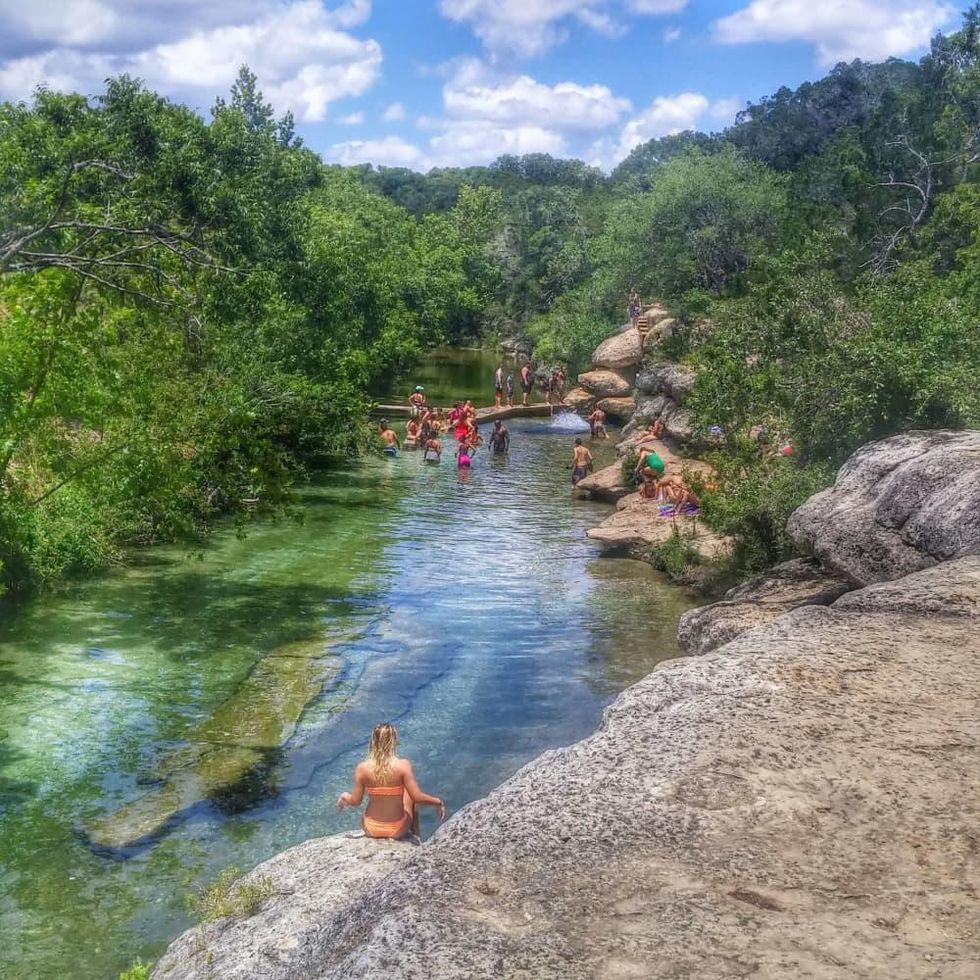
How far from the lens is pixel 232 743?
13.6 meters

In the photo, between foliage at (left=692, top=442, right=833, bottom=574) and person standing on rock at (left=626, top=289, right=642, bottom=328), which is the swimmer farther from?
person standing on rock at (left=626, top=289, right=642, bottom=328)

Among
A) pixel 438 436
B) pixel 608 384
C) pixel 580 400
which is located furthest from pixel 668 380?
pixel 580 400

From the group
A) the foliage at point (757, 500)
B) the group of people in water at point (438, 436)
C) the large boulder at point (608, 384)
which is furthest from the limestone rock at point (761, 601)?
the large boulder at point (608, 384)

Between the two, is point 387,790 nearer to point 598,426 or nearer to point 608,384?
point 598,426

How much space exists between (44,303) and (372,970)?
13.2 meters

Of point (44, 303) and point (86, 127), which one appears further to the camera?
point (86, 127)

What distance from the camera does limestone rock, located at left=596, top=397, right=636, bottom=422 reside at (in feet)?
146

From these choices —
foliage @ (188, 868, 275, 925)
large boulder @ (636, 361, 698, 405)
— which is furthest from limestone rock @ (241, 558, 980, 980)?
large boulder @ (636, 361, 698, 405)

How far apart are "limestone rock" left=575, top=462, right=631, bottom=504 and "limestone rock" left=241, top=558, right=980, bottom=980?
2178 cm

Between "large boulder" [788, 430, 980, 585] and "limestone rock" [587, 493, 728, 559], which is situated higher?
"large boulder" [788, 430, 980, 585]

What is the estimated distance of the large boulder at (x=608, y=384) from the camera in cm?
4622

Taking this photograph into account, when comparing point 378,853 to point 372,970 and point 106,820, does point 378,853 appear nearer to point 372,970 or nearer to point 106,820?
point 372,970

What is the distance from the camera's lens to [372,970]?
4902 millimetres

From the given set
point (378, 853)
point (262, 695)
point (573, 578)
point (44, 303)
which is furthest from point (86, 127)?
point (378, 853)
